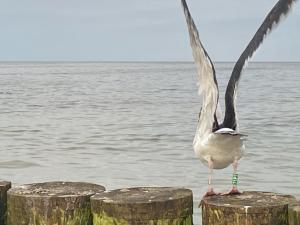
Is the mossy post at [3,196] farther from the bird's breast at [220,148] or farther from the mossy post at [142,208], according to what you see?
the bird's breast at [220,148]

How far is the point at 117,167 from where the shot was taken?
14.8 m

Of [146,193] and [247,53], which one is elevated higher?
[247,53]

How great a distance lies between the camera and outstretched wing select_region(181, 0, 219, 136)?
664 cm

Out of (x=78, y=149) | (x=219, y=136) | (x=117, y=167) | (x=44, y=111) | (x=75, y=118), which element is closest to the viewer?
(x=219, y=136)

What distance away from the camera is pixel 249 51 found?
712 cm

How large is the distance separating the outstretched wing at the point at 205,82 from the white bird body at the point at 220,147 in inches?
4.8

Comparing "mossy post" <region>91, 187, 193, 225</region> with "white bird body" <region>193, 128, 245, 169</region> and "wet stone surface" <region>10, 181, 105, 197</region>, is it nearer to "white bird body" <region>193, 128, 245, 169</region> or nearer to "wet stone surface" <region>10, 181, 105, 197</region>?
"wet stone surface" <region>10, 181, 105, 197</region>

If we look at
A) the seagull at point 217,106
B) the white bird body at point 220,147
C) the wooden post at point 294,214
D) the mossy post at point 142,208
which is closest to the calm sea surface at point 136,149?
the white bird body at point 220,147

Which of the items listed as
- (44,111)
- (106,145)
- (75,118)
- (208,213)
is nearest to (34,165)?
(106,145)

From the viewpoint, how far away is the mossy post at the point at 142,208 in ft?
19.5

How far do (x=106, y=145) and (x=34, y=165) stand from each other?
3866mm

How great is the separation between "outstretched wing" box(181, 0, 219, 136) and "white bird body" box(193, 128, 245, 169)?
122mm

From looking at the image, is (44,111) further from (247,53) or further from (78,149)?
(247,53)

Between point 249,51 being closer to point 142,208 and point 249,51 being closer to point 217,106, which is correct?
point 217,106
